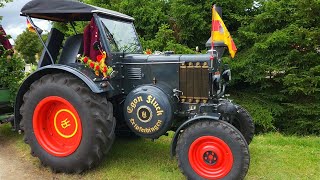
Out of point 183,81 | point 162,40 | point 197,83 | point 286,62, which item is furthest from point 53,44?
point 286,62

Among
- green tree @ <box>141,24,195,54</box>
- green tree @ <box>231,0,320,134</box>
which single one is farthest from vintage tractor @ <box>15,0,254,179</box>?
green tree @ <box>141,24,195,54</box>

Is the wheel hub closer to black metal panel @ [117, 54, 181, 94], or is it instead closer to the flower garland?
black metal panel @ [117, 54, 181, 94]

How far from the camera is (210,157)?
433 cm

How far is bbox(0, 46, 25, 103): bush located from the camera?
6.55 metres

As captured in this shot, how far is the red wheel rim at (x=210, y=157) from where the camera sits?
4230 mm

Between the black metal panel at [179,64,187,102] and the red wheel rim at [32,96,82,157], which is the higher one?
the black metal panel at [179,64,187,102]

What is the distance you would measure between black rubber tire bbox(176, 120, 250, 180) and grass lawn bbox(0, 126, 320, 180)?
387 mm

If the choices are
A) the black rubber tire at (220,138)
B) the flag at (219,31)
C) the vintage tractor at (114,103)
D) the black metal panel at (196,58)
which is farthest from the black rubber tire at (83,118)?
the flag at (219,31)

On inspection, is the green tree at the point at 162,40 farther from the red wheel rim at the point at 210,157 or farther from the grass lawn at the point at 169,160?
the red wheel rim at the point at 210,157

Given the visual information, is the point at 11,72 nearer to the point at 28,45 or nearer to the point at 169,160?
the point at 169,160

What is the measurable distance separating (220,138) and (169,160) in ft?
4.26

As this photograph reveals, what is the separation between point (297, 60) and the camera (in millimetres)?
8680

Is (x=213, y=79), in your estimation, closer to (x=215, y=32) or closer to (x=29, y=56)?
(x=215, y=32)

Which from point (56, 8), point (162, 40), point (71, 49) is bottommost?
point (71, 49)
